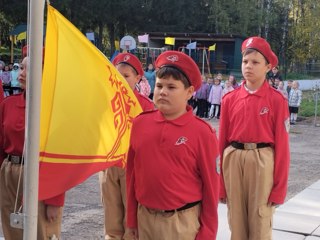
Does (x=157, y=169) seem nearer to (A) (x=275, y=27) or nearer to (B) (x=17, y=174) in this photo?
(B) (x=17, y=174)

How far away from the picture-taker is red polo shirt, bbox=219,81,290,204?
174 inches

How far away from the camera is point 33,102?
96.0 inches

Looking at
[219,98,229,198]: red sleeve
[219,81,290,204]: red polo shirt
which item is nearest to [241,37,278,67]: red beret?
[219,81,290,204]: red polo shirt

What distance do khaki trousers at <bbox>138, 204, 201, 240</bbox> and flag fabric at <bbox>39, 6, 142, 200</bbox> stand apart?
0.45 m

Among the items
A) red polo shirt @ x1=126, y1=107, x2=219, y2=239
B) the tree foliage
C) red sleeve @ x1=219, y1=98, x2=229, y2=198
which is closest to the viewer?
red polo shirt @ x1=126, y1=107, x2=219, y2=239

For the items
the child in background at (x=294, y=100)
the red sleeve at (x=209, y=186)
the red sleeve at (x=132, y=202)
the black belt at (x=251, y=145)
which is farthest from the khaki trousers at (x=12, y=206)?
the child in background at (x=294, y=100)

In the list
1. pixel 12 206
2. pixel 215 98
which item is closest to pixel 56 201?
pixel 12 206

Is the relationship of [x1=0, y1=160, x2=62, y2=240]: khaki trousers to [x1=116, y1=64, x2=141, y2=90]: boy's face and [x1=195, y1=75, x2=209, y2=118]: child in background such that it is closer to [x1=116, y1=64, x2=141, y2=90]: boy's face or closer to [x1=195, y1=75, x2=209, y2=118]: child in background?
[x1=116, y1=64, x2=141, y2=90]: boy's face

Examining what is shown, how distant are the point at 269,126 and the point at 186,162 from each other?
62.1 inches

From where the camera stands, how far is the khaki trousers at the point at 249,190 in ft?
14.5

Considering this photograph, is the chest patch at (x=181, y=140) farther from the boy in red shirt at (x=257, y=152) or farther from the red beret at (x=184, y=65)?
the boy in red shirt at (x=257, y=152)

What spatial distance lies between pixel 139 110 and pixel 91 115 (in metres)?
0.90

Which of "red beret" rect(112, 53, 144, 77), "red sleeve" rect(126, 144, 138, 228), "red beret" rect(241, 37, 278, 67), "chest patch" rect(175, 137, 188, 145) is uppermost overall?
"red beret" rect(241, 37, 278, 67)

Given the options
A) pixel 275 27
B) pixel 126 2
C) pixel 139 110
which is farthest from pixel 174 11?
pixel 139 110
